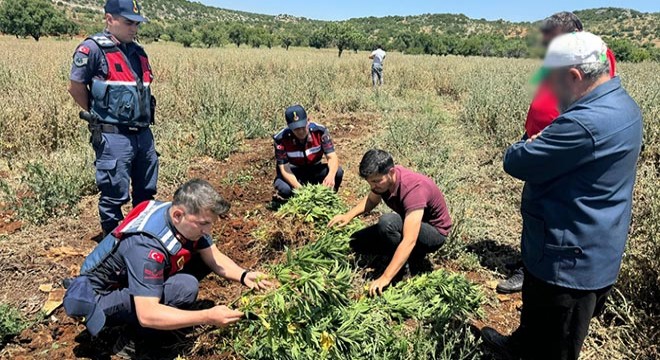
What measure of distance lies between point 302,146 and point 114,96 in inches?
74.0

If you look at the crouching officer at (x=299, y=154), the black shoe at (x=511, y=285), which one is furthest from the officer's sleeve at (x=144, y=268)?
the black shoe at (x=511, y=285)

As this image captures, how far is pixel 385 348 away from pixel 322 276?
53 cm

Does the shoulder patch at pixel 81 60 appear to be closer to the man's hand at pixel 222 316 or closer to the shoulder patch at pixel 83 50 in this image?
the shoulder patch at pixel 83 50

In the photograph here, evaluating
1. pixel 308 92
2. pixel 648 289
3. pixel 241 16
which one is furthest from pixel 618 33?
pixel 241 16

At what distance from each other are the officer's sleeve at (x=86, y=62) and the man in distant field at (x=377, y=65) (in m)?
10.4

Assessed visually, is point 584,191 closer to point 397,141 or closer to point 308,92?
point 397,141

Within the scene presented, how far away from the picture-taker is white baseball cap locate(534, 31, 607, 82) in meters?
1.50

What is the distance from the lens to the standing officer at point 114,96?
3088 millimetres

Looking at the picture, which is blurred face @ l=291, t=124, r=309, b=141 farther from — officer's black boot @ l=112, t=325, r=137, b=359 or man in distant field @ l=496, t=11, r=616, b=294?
officer's black boot @ l=112, t=325, r=137, b=359

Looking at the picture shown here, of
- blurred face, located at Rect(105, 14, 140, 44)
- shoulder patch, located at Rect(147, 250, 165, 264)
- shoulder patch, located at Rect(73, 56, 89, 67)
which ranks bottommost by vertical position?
shoulder patch, located at Rect(147, 250, 165, 264)

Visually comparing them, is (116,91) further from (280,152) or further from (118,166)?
(280,152)

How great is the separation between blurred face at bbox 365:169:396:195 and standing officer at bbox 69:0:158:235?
1870mm

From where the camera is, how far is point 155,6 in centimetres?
Result: 10544

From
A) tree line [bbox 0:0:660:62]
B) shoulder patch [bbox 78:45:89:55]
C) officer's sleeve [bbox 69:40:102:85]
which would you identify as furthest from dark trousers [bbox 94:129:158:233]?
tree line [bbox 0:0:660:62]
